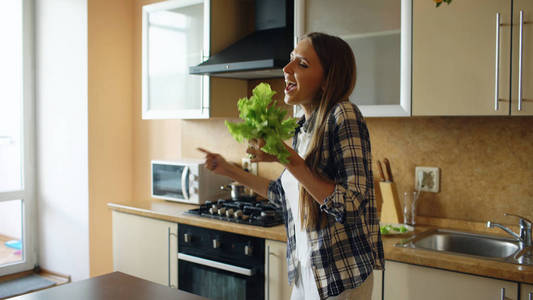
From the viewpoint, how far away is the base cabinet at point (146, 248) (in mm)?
2764

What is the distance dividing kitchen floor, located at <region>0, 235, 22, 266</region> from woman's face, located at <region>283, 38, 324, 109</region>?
3280 millimetres

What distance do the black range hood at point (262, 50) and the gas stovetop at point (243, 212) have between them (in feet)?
2.44

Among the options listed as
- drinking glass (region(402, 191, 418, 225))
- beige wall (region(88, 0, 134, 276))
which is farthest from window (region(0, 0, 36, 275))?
drinking glass (region(402, 191, 418, 225))

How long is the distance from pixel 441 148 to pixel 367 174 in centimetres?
125

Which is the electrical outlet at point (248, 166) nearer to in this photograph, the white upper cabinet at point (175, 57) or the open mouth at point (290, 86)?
the white upper cabinet at point (175, 57)

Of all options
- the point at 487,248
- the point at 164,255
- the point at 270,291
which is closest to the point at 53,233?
the point at 164,255

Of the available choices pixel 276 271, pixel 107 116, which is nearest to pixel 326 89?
pixel 276 271

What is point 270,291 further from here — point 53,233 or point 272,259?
point 53,233

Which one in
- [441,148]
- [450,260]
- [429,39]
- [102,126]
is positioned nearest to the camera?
[450,260]

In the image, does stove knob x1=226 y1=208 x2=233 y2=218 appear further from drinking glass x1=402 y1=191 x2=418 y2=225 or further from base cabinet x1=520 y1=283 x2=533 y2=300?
base cabinet x1=520 y1=283 x2=533 y2=300

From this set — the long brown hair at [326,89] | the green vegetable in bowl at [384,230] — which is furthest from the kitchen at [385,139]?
the long brown hair at [326,89]

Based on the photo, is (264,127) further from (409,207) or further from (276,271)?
(409,207)

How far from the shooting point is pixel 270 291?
233cm

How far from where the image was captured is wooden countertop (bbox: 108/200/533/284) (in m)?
1.73
